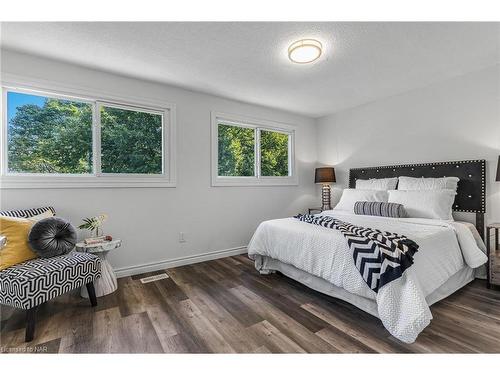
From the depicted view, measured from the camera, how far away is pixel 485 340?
160cm

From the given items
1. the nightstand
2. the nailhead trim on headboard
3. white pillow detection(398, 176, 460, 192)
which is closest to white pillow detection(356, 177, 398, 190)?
white pillow detection(398, 176, 460, 192)

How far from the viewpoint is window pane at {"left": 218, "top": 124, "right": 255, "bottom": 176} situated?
374 centimetres

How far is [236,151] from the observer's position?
154 inches

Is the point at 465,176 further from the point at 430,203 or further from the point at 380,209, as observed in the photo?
the point at 380,209

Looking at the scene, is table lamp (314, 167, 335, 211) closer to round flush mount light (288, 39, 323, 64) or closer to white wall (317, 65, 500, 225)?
white wall (317, 65, 500, 225)

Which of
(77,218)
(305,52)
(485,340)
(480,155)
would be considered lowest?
(485,340)

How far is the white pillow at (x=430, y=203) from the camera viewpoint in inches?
105

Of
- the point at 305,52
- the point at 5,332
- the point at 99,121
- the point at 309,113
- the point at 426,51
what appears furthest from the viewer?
the point at 309,113

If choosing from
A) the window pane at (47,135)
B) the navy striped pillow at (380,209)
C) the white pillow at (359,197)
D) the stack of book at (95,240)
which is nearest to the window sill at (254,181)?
the white pillow at (359,197)

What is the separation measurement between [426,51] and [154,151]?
3.23m

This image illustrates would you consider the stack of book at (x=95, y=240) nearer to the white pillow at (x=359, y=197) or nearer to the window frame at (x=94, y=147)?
the window frame at (x=94, y=147)
